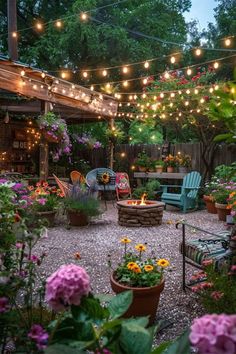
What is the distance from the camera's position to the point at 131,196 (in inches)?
344

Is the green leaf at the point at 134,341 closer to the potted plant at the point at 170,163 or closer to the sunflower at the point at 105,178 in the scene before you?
the sunflower at the point at 105,178

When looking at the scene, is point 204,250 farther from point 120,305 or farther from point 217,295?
point 120,305

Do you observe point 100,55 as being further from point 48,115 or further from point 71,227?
point 71,227

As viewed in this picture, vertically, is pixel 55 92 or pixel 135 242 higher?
pixel 55 92

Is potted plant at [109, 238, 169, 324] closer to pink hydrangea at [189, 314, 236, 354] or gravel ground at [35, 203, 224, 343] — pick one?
gravel ground at [35, 203, 224, 343]

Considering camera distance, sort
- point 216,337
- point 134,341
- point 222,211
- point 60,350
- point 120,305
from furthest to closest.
Result: point 222,211
point 120,305
point 134,341
point 60,350
point 216,337

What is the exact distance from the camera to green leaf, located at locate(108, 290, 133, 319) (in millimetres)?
1157

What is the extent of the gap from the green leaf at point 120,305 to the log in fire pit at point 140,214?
4575mm

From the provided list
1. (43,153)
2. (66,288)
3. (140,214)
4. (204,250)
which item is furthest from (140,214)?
(66,288)

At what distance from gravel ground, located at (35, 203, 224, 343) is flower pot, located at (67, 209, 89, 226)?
0.49 ft

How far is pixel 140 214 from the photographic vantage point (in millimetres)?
5852

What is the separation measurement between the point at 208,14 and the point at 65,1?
19.6ft

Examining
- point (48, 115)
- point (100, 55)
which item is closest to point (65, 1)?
point (100, 55)

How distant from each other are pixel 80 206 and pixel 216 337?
5133 mm
